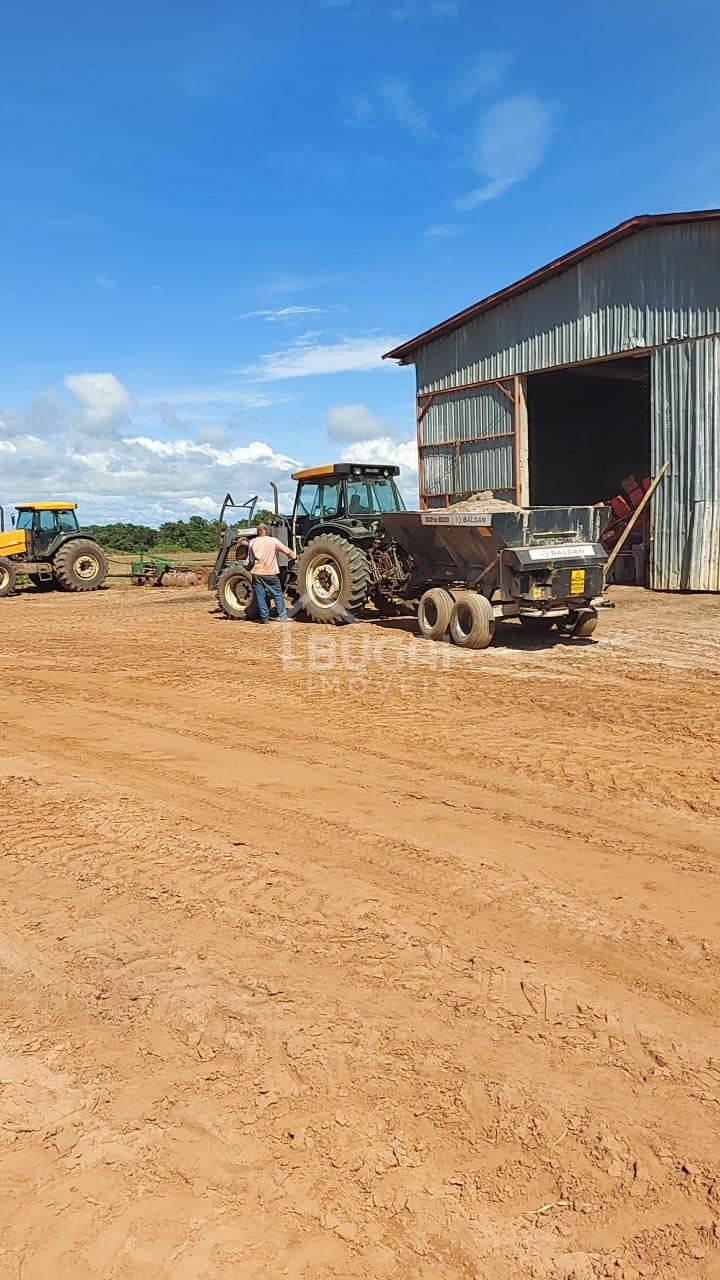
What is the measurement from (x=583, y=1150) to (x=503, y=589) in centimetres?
809

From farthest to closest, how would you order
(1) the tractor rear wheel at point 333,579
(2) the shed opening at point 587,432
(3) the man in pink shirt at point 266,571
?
1. (2) the shed opening at point 587,432
2. (3) the man in pink shirt at point 266,571
3. (1) the tractor rear wheel at point 333,579

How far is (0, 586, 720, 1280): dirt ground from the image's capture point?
7.32ft

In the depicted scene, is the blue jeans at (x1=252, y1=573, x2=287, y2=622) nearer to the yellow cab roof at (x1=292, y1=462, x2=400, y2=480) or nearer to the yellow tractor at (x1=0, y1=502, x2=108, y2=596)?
the yellow cab roof at (x1=292, y1=462, x2=400, y2=480)

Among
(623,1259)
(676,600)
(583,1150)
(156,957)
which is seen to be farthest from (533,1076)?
(676,600)

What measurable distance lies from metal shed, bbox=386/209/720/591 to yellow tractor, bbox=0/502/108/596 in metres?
8.12

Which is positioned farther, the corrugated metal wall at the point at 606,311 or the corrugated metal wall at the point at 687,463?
the corrugated metal wall at the point at 687,463

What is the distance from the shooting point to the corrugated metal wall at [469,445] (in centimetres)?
1938

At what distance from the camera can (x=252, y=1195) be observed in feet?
7.61

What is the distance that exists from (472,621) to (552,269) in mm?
10088

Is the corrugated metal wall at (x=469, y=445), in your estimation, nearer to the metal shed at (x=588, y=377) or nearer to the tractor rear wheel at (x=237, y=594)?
the metal shed at (x=588, y=377)

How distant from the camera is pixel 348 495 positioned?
504 inches

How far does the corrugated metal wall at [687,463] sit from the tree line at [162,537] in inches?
1059

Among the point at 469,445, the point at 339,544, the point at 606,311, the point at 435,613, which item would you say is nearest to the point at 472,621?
the point at 435,613

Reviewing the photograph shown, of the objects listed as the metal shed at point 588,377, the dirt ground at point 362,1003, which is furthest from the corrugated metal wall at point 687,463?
the dirt ground at point 362,1003
